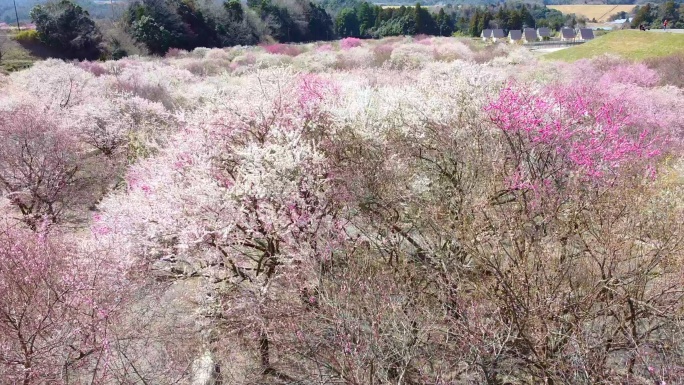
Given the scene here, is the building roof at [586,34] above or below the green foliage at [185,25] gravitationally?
below

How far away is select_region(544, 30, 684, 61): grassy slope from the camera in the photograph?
1158 inches

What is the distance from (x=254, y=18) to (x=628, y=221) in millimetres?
48082

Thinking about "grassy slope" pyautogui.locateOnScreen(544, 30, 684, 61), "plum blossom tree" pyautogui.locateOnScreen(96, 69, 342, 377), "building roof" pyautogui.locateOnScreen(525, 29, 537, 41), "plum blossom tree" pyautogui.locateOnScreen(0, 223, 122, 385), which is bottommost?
"plum blossom tree" pyautogui.locateOnScreen(0, 223, 122, 385)

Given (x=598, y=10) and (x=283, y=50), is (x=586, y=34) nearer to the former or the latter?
(x=283, y=50)

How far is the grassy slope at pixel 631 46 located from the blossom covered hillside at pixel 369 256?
25.1 m

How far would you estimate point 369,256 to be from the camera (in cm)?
692

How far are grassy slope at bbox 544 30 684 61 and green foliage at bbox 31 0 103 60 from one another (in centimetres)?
3519

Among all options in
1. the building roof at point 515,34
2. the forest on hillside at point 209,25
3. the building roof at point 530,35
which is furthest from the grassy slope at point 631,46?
the building roof at point 530,35

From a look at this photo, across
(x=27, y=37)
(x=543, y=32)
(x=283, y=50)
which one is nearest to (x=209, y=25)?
(x=283, y=50)

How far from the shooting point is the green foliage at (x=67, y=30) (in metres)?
35.4

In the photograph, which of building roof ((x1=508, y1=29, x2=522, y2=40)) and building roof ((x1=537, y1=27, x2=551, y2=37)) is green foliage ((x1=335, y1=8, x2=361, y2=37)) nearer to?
building roof ((x1=508, y1=29, x2=522, y2=40))

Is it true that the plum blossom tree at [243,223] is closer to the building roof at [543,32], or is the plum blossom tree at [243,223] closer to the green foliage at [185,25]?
the green foliage at [185,25]

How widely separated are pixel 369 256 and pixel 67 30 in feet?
127

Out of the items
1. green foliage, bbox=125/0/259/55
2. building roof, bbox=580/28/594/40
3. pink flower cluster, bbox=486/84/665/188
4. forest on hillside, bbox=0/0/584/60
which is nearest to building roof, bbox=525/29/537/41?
forest on hillside, bbox=0/0/584/60
